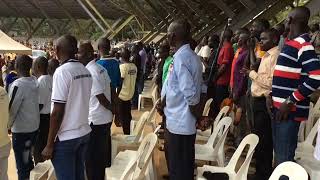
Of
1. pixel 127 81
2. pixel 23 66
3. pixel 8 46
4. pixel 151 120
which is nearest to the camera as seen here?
pixel 23 66

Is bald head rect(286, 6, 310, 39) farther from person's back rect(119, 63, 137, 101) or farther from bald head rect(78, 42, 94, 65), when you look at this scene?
person's back rect(119, 63, 137, 101)

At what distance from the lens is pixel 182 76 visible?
11.3ft

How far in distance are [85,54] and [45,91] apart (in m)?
0.69

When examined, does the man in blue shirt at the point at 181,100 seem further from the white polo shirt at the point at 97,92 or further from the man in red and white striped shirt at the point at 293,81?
the white polo shirt at the point at 97,92

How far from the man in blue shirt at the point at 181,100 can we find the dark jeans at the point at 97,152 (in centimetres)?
95

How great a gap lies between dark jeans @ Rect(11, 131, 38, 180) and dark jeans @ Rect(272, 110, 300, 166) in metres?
2.38

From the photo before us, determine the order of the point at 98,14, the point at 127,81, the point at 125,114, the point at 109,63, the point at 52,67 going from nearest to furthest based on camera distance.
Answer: the point at 52,67, the point at 109,63, the point at 125,114, the point at 127,81, the point at 98,14

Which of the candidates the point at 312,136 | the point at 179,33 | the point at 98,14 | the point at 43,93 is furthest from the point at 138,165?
the point at 98,14

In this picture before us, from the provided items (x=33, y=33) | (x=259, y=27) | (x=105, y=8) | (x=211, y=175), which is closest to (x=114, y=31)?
(x=105, y=8)

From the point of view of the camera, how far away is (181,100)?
357cm

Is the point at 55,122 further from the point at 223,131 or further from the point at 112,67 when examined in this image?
the point at 112,67

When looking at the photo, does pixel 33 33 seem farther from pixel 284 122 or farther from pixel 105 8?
pixel 284 122

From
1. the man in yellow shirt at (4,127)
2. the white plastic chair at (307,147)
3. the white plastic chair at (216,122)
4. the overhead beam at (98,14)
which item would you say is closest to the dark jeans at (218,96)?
the white plastic chair at (216,122)

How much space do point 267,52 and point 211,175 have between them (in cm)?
126
